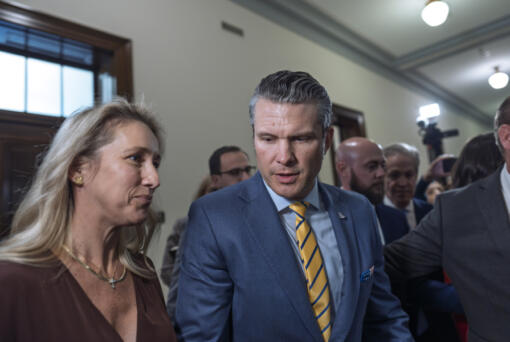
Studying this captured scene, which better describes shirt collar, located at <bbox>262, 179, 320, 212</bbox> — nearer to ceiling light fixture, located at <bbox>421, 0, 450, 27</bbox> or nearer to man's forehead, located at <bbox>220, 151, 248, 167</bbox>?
man's forehead, located at <bbox>220, 151, 248, 167</bbox>

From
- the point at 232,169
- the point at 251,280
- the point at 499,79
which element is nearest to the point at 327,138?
the point at 251,280

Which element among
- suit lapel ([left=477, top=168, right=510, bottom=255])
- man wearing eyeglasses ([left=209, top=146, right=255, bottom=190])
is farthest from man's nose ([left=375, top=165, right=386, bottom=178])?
man wearing eyeglasses ([left=209, top=146, right=255, bottom=190])

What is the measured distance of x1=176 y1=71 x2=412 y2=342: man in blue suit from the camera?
100 centimetres

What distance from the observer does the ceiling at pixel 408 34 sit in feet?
14.5

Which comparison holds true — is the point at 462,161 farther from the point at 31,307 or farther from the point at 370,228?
the point at 31,307

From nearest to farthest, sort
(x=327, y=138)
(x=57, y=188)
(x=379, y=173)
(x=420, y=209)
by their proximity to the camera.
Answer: (x=57, y=188)
(x=327, y=138)
(x=379, y=173)
(x=420, y=209)

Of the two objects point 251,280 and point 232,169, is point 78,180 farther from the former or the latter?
point 232,169

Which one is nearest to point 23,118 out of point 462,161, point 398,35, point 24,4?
point 24,4

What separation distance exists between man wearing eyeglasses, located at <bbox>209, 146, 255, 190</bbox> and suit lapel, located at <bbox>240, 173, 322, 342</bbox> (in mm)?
1274

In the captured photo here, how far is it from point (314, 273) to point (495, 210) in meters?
0.79

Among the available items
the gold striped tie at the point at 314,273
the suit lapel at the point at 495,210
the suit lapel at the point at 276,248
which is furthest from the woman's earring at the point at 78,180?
the suit lapel at the point at 495,210

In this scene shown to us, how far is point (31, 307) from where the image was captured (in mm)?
838

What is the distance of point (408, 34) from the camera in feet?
17.3

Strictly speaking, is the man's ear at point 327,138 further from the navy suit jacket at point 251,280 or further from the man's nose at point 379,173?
the man's nose at point 379,173
